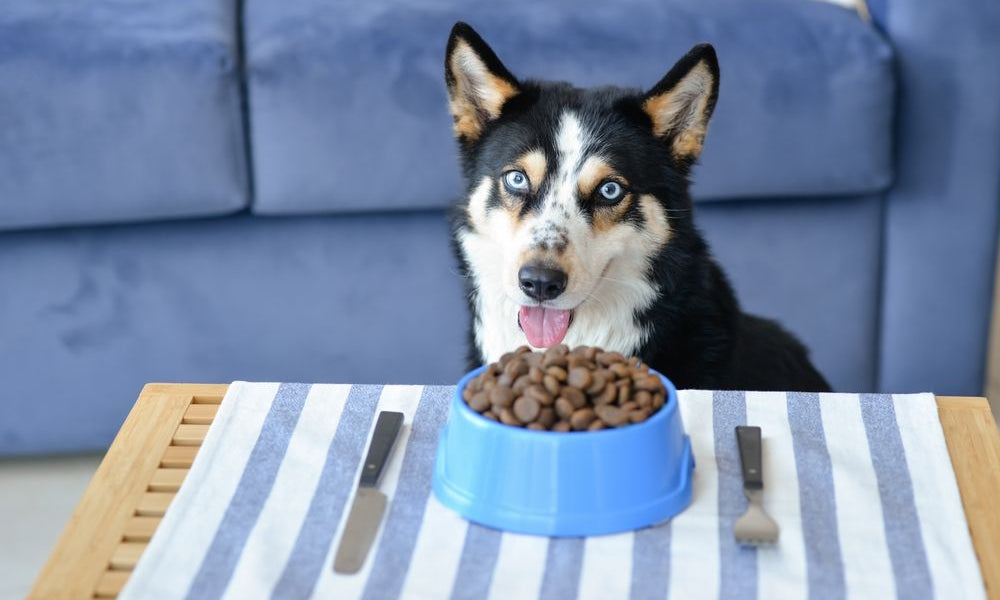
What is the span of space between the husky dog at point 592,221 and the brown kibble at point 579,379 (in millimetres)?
555

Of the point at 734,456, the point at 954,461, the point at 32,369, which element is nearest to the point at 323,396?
the point at 734,456

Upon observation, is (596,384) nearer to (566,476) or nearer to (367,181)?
(566,476)

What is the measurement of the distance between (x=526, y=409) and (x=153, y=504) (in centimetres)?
37

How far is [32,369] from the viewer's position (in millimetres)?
2314

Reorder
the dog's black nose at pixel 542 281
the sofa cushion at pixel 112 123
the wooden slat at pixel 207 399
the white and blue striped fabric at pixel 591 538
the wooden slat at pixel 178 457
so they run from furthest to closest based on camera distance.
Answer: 1. the sofa cushion at pixel 112 123
2. the dog's black nose at pixel 542 281
3. the wooden slat at pixel 207 399
4. the wooden slat at pixel 178 457
5. the white and blue striped fabric at pixel 591 538

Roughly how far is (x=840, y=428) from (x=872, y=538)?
209mm

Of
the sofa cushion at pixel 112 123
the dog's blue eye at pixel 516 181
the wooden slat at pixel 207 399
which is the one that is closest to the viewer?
the wooden slat at pixel 207 399

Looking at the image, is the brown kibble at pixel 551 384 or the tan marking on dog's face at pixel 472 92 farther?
the tan marking on dog's face at pixel 472 92

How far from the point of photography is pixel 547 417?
992 mm

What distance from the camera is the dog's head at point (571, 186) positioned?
1.61 metres

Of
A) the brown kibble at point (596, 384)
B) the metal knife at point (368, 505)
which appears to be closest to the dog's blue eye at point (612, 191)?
the metal knife at point (368, 505)

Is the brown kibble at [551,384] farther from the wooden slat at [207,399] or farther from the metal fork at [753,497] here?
the wooden slat at [207,399]

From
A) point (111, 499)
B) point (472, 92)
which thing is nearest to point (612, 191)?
point (472, 92)

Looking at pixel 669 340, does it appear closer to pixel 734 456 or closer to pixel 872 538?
pixel 734 456
